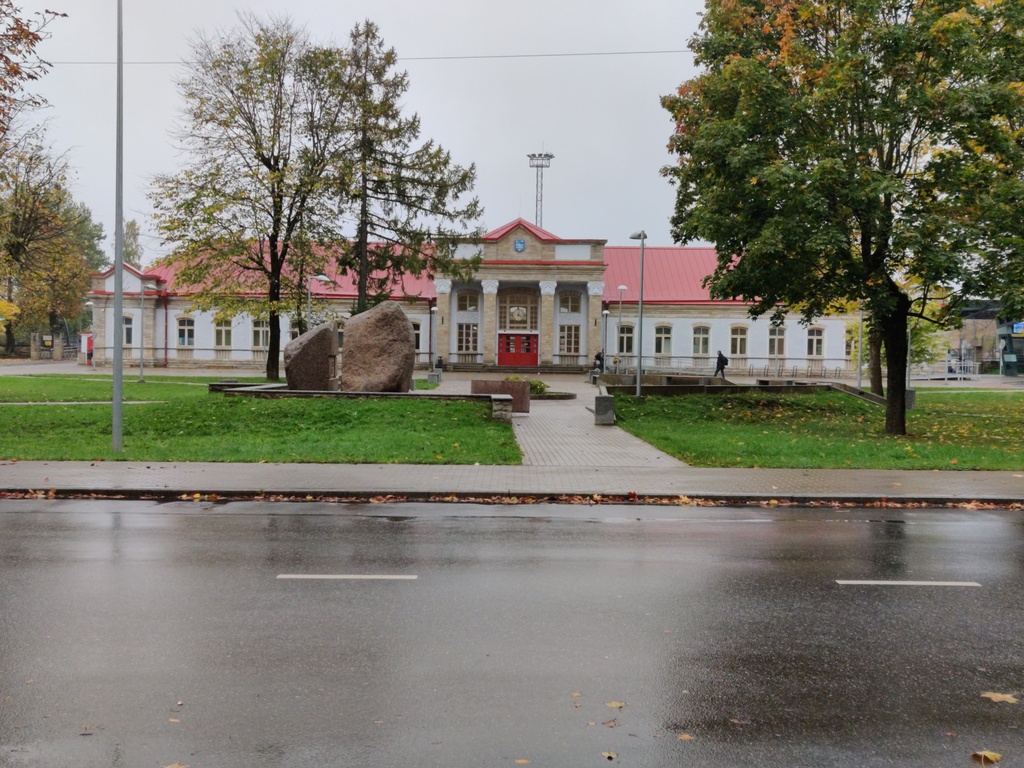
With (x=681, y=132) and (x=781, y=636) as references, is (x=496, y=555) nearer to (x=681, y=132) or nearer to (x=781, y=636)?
(x=781, y=636)

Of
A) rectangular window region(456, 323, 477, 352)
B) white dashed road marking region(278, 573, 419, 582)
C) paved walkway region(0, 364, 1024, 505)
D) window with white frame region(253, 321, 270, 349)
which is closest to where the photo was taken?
white dashed road marking region(278, 573, 419, 582)

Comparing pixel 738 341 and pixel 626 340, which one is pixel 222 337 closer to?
pixel 626 340

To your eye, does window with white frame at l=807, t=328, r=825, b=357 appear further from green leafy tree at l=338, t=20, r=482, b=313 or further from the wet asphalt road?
the wet asphalt road

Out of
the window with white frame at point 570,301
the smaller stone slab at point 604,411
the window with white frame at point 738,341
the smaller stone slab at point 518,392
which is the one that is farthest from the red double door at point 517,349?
the smaller stone slab at point 604,411

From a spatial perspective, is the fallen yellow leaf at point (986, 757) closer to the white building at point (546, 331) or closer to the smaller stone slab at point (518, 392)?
the smaller stone slab at point (518, 392)

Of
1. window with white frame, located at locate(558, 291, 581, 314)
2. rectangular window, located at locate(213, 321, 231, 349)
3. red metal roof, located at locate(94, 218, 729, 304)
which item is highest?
red metal roof, located at locate(94, 218, 729, 304)

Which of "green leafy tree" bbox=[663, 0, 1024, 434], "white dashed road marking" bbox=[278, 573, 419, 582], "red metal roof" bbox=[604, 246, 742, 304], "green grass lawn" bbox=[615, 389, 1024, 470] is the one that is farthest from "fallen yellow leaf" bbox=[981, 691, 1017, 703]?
"red metal roof" bbox=[604, 246, 742, 304]

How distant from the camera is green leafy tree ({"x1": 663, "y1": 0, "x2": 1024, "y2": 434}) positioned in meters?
18.1

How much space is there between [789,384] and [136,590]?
92.7 feet

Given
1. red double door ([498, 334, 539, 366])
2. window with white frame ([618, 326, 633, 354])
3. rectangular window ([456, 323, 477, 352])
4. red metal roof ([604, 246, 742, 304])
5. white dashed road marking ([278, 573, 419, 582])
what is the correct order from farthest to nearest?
window with white frame ([618, 326, 633, 354])
red metal roof ([604, 246, 742, 304])
rectangular window ([456, 323, 477, 352])
red double door ([498, 334, 539, 366])
white dashed road marking ([278, 573, 419, 582])

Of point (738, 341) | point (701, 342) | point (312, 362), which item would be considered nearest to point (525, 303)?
point (701, 342)

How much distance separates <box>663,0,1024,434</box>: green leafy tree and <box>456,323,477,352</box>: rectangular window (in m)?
39.0

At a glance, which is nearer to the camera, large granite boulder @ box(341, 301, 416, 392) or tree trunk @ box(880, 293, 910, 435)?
tree trunk @ box(880, 293, 910, 435)

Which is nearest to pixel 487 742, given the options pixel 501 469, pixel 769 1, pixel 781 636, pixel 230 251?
pixel 781 636
